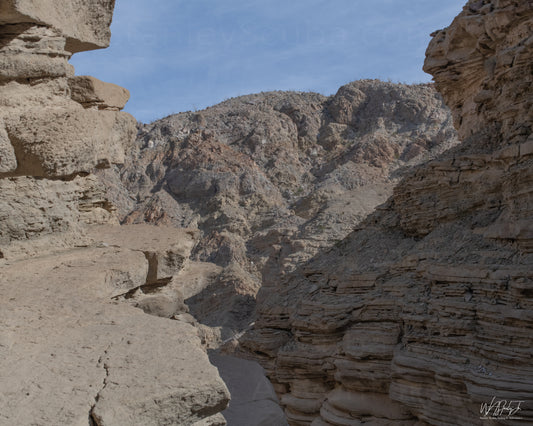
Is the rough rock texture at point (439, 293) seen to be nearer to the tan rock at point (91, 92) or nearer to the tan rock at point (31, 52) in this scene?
the tan rock at point (91, 92)

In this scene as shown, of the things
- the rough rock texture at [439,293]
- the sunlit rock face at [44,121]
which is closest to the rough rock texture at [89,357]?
the sunlit rock face at [44,121]

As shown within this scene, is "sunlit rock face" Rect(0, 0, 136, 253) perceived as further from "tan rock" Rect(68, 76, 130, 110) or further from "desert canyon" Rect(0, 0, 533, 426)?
"tan rock" Rect(68, 76, 130, 110)

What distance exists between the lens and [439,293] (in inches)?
258

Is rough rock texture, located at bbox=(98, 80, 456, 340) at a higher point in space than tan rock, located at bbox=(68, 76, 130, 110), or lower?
higher

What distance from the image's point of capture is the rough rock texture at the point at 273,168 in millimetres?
17719

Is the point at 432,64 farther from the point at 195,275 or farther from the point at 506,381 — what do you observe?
the point at 195,275

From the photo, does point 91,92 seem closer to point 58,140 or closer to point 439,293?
point 58,140

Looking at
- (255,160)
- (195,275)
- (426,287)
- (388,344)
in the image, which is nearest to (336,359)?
(388,344)

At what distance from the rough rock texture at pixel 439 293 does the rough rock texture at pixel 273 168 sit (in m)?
7.19
